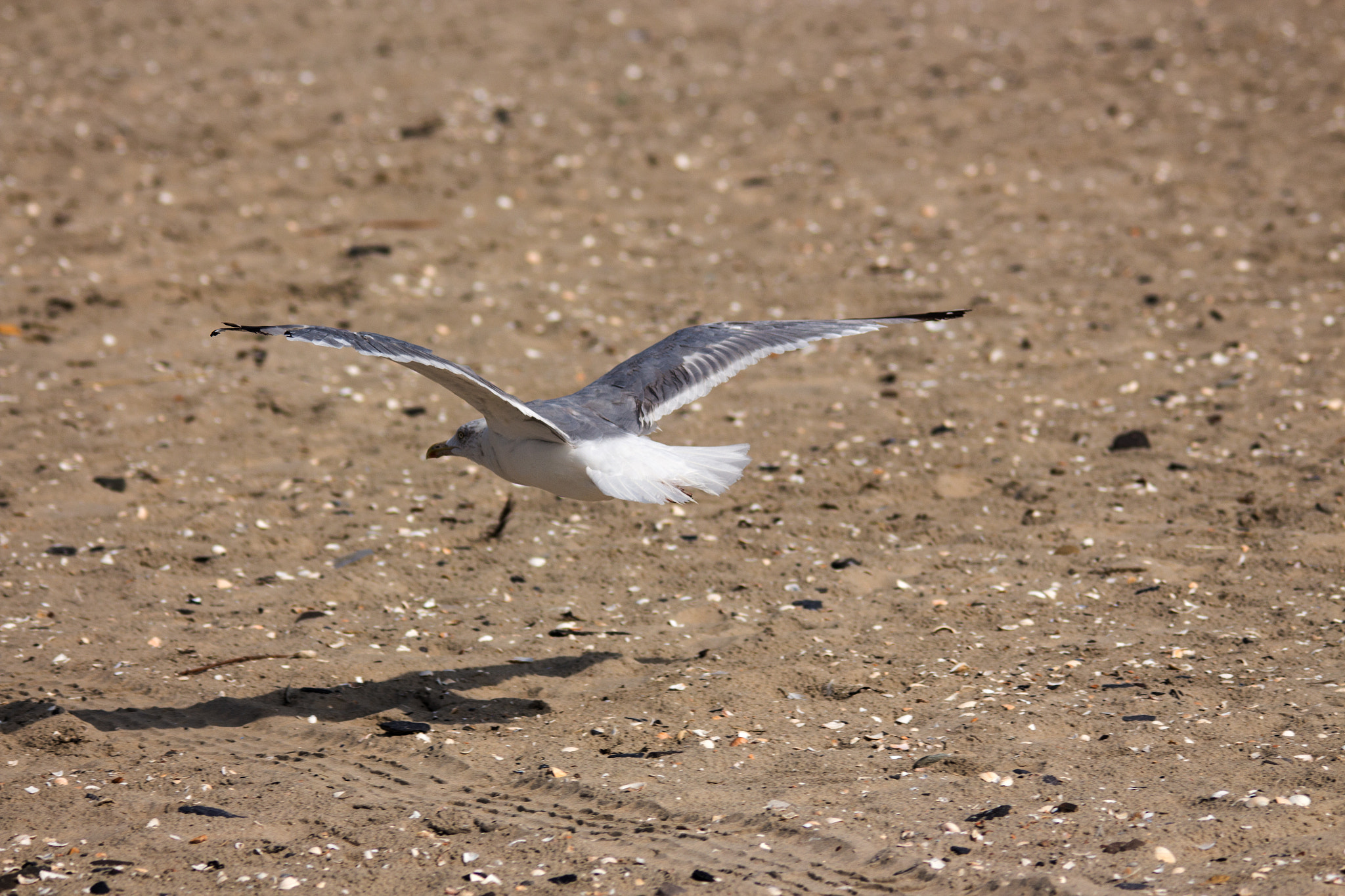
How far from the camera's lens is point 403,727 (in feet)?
13.5

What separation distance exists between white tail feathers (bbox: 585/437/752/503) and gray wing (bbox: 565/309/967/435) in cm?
33

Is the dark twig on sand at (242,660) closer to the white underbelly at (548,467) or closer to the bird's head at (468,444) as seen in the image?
the bird's head at (468,444)

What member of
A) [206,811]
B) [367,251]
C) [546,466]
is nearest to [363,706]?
[206,811]

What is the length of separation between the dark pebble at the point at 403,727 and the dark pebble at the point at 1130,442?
388 centimetres

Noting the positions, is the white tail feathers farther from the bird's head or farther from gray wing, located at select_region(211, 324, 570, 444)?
the bird's head

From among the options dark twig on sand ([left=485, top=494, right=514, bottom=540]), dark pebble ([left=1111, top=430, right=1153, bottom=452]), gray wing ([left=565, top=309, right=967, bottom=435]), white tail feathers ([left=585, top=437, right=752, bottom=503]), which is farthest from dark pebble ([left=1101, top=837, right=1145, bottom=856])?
dark pebble ([left=1111, top=430, right=1153, bottom=452])

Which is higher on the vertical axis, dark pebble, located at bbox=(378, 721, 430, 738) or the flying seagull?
the flying seagull

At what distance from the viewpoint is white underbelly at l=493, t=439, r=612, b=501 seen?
431 centimetres

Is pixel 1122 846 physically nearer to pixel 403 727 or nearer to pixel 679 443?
pixel 403 727

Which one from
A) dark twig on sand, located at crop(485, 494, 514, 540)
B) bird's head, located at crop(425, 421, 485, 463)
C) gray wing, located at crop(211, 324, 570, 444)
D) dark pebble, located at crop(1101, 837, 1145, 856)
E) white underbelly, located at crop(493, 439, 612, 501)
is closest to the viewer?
dark pebble, located at crop(1101, 837, 1145, 856)

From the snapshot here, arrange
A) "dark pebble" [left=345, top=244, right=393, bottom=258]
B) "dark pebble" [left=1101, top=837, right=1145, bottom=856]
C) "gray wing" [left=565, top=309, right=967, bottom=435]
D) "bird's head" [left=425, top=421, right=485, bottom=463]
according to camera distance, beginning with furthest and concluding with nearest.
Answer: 1. "dark pebble" [left=345, top=244, right=393, bottom=258]
2. "gray wing" [left=565, top=309, right=967, bottom=435]
3. "bird's head" [left=425, top=421, right=485, bottom=463]
4. "dark pebble" [left=1101, top=837, right=1145, bottom=856]

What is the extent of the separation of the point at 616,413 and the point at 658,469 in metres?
0.52

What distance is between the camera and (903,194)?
30.1ft

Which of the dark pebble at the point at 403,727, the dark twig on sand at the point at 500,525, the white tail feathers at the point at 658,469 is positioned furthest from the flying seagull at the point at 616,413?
the dark pebble at the point at 403,727
